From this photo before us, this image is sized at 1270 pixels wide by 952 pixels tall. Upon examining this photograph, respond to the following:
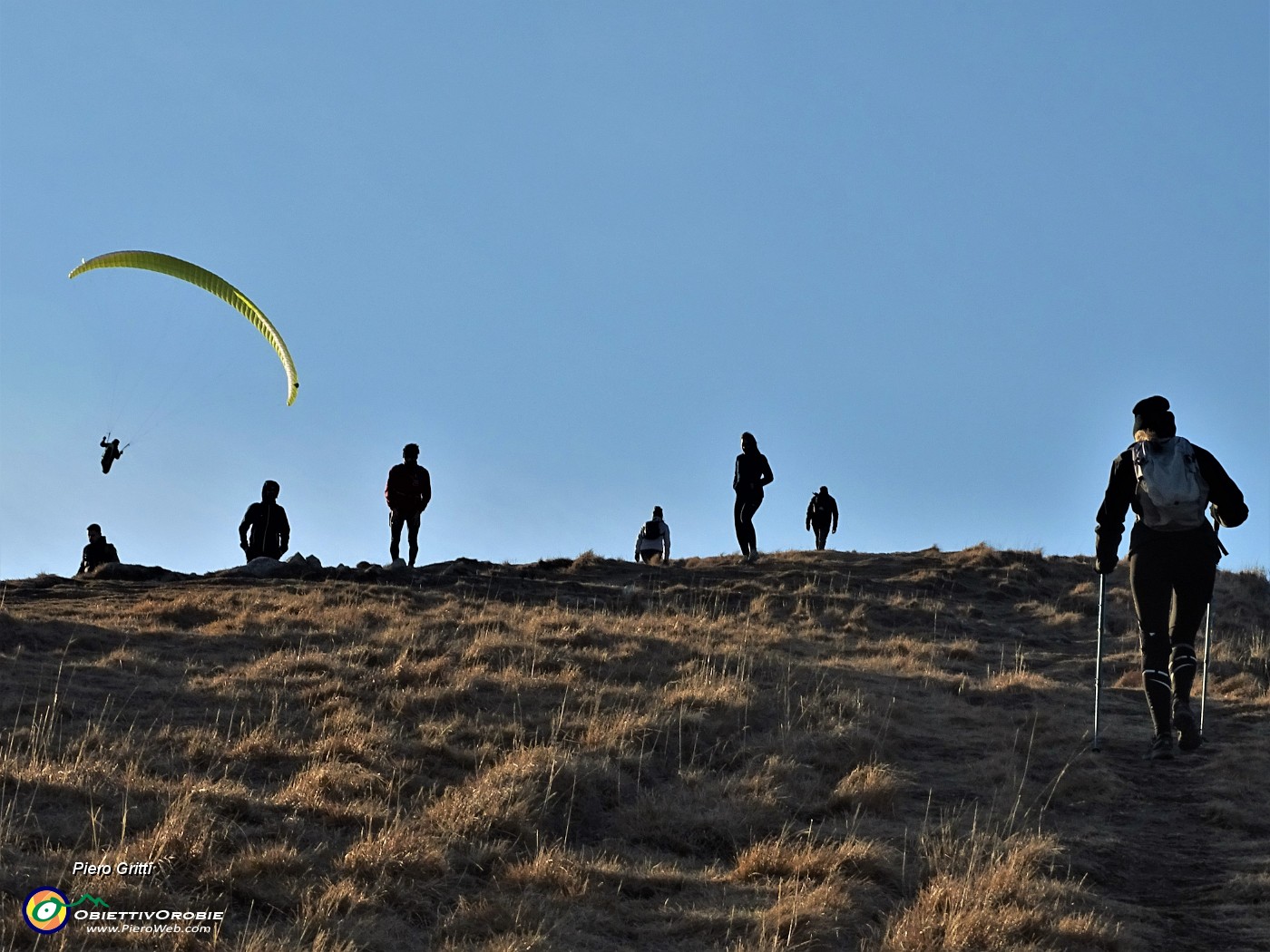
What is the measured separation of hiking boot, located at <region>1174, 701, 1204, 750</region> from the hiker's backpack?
1.17 m

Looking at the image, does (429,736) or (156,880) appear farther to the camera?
(429,736)

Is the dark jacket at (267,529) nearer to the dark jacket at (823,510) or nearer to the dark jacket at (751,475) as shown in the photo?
the dark jacket at (751,475)

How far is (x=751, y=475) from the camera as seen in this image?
1922 centimetres

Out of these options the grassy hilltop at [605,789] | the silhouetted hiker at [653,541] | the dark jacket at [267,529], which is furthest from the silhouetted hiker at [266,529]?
the silhouetted hiker at [653,541]

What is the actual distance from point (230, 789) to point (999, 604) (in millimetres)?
14158

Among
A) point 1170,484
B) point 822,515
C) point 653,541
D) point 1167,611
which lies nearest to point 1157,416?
point 1170,484

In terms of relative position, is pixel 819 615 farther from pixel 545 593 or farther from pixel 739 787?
pixel 739 787

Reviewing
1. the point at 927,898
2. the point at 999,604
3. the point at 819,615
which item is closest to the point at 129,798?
the point at 927,898

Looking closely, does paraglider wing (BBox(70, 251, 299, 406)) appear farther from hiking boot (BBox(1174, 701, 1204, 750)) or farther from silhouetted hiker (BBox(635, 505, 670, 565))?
hiking boot (BBox(1174, 701, 1204, 750))

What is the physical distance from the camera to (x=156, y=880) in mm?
5266

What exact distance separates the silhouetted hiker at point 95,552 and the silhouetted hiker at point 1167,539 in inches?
570

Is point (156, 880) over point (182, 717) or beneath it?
beneath

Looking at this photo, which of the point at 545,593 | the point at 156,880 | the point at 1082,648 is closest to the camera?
the point at 156,880

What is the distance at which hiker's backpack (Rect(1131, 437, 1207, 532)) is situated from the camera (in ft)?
27.1
